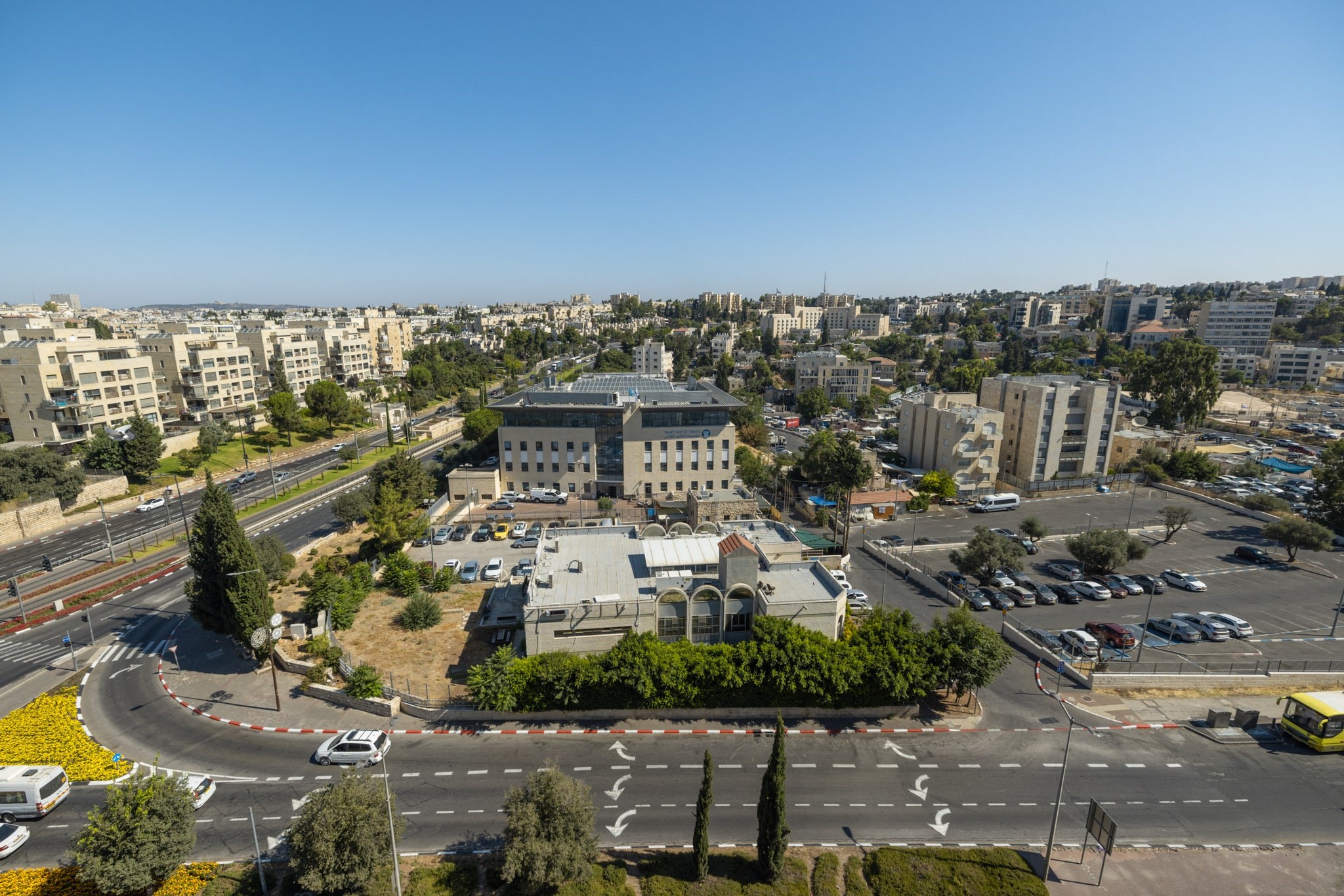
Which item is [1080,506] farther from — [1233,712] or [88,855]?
[88,855]

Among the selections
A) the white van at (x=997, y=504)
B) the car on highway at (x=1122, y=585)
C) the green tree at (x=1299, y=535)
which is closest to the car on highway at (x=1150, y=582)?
the car on highway at (x=1122, y=585)

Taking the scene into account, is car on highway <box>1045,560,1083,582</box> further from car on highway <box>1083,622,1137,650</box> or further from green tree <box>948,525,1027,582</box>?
car on highway <box>1083,622,1137,650</box>

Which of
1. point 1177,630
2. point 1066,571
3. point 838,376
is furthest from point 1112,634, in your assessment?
point 838,376

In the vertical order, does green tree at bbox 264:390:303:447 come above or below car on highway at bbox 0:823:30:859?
above

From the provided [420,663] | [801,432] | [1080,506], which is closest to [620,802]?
[420,663]

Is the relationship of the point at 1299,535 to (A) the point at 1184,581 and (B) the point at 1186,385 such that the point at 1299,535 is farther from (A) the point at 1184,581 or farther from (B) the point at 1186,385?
(B) the point at 1186,385

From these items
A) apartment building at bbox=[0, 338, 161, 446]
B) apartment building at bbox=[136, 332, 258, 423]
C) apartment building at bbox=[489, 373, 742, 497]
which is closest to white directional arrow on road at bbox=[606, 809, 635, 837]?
apartment building at bbox=[489, 373, 742, 497]
